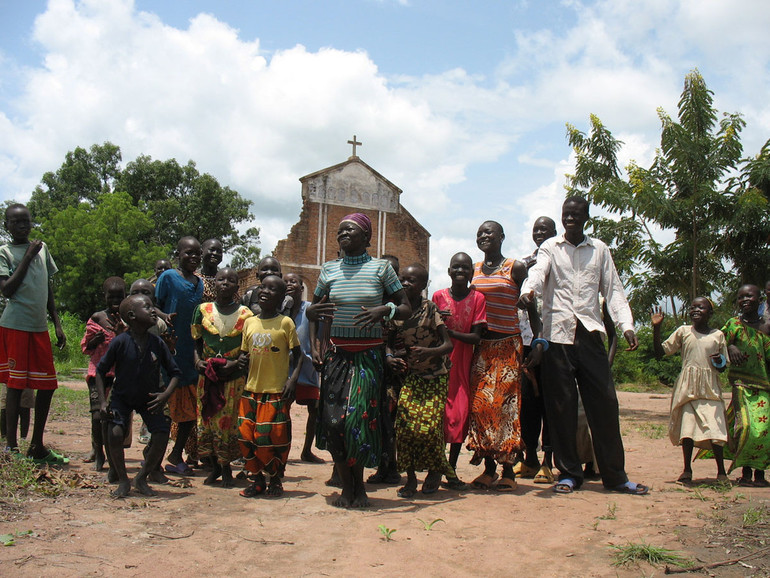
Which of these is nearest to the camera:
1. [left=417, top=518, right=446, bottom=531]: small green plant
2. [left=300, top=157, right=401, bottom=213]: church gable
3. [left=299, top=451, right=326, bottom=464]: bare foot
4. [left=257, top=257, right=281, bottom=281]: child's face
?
[left=417, top=518, right=446, bottom=531]: small green plant

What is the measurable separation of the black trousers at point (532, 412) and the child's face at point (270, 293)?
2252mm

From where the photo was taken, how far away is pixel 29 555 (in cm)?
315

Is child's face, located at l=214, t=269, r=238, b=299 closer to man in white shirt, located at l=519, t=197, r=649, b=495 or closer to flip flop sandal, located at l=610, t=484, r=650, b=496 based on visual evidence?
man in white shirt, located at l=519, t=197, r=649, b=495

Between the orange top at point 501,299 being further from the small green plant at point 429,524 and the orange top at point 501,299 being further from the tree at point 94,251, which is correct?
the tree at point 94,251

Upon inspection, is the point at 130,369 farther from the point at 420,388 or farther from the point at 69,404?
the point at 69,404

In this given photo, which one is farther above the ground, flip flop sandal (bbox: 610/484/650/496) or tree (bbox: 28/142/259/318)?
tree (bbox: 28/142/259/318)

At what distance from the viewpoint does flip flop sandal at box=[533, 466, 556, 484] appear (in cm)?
536

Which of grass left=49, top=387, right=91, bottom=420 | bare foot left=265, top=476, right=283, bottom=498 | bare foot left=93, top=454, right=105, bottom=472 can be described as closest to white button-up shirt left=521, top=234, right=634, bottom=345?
bare foot left=265, top=476, right=283, bottom=498

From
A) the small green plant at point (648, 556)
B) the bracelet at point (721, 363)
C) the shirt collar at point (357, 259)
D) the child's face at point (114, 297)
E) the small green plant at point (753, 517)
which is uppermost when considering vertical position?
the shirt collar at point (357, 259)

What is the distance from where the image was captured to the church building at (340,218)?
27.8 meters

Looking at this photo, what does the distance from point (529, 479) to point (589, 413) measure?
0.95 meters

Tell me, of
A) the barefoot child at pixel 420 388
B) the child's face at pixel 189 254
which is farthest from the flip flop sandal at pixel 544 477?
the child's face at pixel 189 254

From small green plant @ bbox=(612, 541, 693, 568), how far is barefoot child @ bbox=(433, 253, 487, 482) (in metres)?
1.84

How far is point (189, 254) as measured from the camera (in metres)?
5.54
